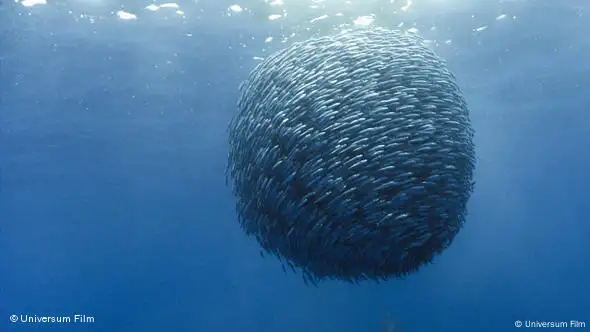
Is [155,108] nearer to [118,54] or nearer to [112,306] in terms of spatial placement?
[118,54]

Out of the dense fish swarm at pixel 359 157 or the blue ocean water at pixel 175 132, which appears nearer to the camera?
the dense fish swarm at pixel 359 157

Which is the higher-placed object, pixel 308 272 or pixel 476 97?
pixel 308 272

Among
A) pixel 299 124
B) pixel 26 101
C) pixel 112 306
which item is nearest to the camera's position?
pixel 299 124

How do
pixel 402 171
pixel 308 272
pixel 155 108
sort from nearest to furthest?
pixel 402 171 < pixel 308 272 < pixel 155 108

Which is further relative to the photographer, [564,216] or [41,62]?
[564,216]

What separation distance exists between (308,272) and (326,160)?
1.79 metres

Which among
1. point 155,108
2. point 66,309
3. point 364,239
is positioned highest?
point 364,239

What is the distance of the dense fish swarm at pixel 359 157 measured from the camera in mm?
3994

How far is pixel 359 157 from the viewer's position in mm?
3947

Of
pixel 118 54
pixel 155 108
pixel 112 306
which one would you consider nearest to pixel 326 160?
pixel 118 54

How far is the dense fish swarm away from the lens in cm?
399

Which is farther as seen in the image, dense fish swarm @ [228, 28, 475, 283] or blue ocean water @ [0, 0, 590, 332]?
Answer: blue ocean water @ [0, 0, 590, 332]

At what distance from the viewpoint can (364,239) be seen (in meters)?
4.10

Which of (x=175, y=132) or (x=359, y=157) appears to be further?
(x=175, y=132)
